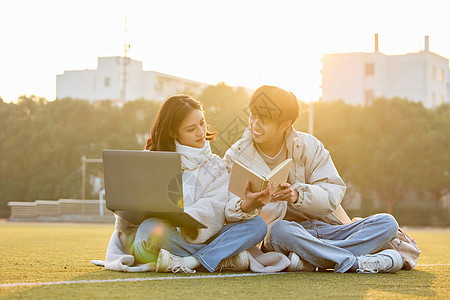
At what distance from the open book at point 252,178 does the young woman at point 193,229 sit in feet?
1.10

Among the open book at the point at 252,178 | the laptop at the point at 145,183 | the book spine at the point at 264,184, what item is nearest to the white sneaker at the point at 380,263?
the open book at the point at 252,178

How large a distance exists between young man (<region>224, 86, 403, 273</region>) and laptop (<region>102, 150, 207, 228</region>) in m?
0.70

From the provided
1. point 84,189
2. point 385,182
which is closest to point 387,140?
point 385,182

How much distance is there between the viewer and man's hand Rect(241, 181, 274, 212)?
159 inches

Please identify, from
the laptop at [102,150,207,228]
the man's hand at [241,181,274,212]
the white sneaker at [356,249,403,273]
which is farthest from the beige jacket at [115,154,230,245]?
the white sneaker at [356,249,403,273]

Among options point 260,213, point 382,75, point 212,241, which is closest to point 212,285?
point 212,241

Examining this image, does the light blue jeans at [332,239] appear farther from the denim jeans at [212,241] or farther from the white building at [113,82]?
the white building at [113,82]

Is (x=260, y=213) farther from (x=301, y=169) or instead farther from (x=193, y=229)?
(x=193, y=229)

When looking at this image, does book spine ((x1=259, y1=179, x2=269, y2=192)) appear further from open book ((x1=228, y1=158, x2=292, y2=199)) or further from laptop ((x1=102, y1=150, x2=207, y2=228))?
laptop ((x1=102, y1=150, x2=207, y2=228))

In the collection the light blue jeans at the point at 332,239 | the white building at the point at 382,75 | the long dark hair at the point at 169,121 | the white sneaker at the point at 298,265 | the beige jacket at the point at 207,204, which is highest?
the white building at the point at 382,75

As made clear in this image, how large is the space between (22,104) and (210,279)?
32124 millimetres

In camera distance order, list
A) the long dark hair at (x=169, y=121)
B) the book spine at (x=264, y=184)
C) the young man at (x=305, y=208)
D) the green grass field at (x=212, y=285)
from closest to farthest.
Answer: the green grass field at (x=212, y=285) → the book spine at (x=264, y=184) → the young man at (x=305, y=208) → the long dark hair at (x=169, y=121)

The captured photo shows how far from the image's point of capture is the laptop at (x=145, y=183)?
13.4ft

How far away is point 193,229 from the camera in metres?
4.44
